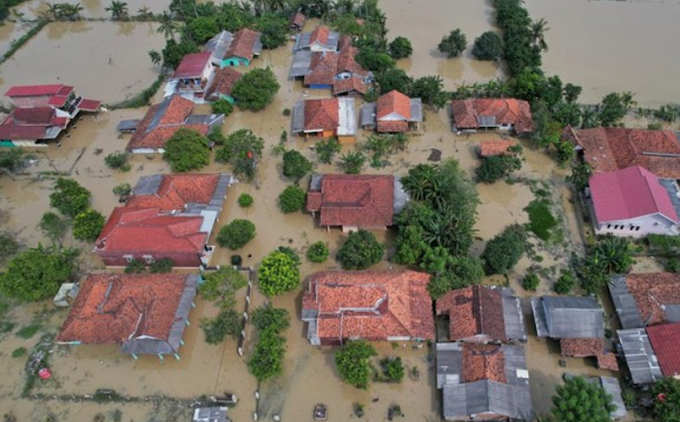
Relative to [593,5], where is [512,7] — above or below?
below

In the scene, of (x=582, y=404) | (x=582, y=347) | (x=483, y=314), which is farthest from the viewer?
(x=483, y=314)

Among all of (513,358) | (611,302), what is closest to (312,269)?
(513,358)

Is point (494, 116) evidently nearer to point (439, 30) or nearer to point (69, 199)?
point (439, 30)

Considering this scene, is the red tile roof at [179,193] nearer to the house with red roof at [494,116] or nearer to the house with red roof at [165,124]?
the house with red roof at [165,124]

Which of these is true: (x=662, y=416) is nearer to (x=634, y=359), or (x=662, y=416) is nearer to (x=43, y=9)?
(x=634, y=359)

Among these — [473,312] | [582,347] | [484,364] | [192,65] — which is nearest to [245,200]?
[473,312]
